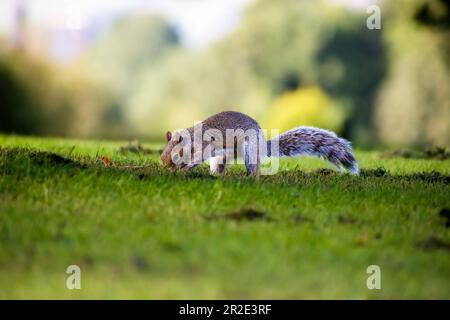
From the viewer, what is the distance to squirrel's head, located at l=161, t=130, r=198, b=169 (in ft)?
31.8

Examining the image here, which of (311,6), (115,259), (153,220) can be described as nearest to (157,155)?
(153,220)

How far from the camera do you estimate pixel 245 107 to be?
2703 centimetres

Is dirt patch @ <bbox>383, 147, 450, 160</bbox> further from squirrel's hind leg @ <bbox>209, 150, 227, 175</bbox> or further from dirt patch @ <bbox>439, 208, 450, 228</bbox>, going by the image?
dirt patch @ <bbox>439, 208, 450, 228</bbox>

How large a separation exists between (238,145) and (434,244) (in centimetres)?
358

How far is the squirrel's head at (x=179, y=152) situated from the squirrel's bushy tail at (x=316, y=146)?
108 centimetres

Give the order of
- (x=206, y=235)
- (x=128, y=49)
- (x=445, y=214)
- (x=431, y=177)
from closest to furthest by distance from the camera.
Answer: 1. (x=206, y=235)
2. (x=445, y=214)
3. (x=431, y=177)
4. (x=128, y=49)

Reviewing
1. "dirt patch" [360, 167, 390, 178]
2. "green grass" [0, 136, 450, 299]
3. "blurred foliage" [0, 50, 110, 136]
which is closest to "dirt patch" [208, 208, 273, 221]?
"green grass" [0, 136, 450, 299]

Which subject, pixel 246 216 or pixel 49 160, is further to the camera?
pixel 49 160

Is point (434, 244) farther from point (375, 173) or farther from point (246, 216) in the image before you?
point (375, 173)

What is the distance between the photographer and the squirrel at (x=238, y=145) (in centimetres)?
961

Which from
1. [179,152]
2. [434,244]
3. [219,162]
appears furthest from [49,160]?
[434,244]

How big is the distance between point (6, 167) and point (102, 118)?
18710mm

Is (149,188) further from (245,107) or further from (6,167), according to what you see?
(245,107)

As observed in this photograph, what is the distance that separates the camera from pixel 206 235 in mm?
6426
